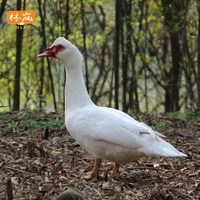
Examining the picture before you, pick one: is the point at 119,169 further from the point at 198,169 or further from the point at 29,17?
the point at 29,17

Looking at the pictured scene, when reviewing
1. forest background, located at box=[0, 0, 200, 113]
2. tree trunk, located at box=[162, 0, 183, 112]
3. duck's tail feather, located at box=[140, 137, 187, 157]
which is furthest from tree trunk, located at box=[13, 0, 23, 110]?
duck's tail feather, located at box=[140, 137, 187, 157]

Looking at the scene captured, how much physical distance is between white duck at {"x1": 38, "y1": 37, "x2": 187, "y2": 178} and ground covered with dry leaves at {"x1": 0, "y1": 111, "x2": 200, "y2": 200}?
0.74ft

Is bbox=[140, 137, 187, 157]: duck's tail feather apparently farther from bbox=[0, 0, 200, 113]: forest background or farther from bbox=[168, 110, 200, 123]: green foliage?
bbox=[0, 0, 200, 113]: forest background

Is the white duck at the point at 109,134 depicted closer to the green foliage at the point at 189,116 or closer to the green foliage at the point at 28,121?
the green foliage at the point at 28,121

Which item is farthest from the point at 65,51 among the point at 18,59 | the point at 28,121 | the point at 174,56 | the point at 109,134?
the point at 174,56

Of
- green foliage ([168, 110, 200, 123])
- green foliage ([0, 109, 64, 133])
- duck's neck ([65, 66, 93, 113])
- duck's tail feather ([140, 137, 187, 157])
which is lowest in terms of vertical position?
green foliage ([168, 110, 200, 123])

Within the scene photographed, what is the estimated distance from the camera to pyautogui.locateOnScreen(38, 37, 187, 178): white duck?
5.25 meters

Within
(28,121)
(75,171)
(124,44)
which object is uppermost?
(124,44)

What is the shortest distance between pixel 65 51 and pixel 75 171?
1174 millimetres

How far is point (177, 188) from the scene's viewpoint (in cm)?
508

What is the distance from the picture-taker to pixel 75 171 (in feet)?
19.3

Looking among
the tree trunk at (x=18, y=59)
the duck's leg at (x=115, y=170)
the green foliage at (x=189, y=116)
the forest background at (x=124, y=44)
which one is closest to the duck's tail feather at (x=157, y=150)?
the duck's leg at (x=115, y=170)

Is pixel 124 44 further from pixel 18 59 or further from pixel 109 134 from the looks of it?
pixel 109 134

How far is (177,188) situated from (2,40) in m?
11.6
